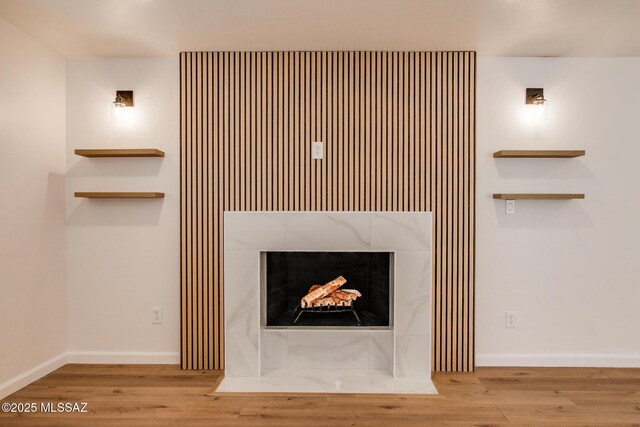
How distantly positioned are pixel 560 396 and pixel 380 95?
2347mm

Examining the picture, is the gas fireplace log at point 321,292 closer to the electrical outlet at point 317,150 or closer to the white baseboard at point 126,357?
the electrical outlet at point 317,150

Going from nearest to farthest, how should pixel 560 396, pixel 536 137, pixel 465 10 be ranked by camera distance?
pixel 465 10, pixel 560 396, pixel 536 137

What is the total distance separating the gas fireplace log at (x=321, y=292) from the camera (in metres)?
3.14

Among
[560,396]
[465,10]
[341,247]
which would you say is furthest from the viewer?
[341,247]

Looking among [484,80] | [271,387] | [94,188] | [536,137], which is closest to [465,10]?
[484,80]

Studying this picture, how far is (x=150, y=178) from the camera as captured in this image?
10.7 feet

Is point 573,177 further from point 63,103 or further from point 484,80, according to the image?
point 63,103

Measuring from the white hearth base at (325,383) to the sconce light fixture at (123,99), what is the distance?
6.97 ft

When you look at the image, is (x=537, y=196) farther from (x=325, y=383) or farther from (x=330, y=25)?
(x=325, y=383)


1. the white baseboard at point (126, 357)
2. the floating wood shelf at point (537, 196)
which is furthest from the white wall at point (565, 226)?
the white baseboard at point (126, 357)

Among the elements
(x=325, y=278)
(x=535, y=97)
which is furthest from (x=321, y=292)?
(x=535, y=97)

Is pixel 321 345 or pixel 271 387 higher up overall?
pixel 321 345

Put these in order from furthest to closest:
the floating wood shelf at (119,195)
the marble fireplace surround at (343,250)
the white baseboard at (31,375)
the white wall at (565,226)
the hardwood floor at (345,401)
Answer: the white wall at (565,226) → the floating wood shelf at (119,195) → the marble fireplace surround at (343,250) → the white baseboard at (31,375) → the hardwood floor at (345,401)

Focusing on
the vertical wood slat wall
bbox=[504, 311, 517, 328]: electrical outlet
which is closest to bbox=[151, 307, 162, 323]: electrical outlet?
the vertical wood slat wall
